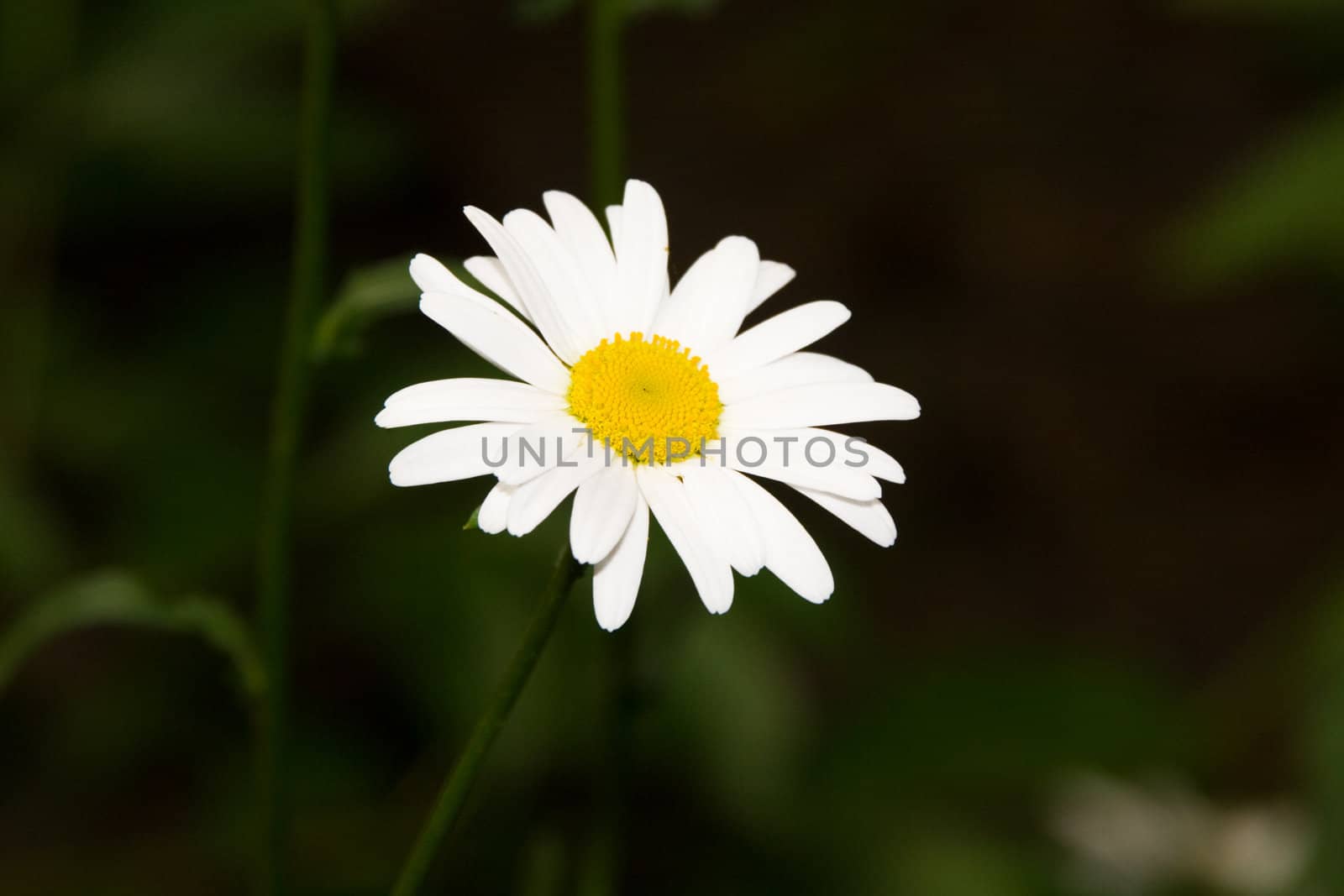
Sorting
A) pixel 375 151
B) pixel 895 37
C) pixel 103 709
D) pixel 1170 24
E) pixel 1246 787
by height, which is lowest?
pixel 103 709

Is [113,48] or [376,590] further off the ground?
[113,48]

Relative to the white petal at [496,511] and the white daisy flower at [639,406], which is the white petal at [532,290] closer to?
the white daisy flower at [639,406]

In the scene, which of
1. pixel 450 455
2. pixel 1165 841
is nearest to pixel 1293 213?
pixel 1165 841

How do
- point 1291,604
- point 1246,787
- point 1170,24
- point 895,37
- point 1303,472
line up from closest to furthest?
point 1246,787 < point 1291,604 < point 1303,472 < point 895,37 < point 1170,24

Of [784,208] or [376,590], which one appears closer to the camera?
[376,590]

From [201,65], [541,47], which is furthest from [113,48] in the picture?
[541,47]

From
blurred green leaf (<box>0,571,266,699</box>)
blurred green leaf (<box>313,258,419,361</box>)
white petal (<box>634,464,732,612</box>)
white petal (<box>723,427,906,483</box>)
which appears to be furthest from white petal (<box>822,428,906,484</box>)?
blurred green leaf (<box>0,571,266,699</box>)

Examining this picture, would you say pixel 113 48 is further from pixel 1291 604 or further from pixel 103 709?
pixel 1291 604
